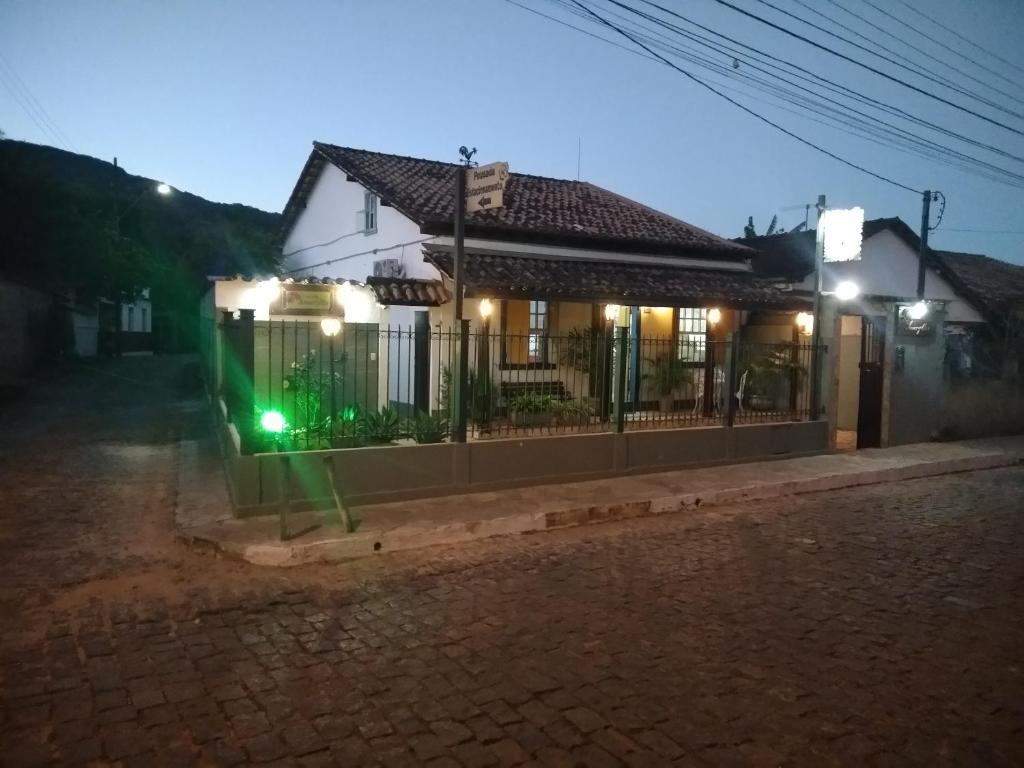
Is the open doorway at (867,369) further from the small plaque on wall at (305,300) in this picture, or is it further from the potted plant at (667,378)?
the small plaque on wall at (305,300)

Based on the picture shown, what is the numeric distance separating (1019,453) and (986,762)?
1301 centimetres

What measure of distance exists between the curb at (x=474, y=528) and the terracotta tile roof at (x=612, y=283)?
5188 millimetres

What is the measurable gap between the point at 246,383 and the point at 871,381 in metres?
11.7

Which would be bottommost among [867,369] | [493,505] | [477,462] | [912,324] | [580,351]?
[493,505]

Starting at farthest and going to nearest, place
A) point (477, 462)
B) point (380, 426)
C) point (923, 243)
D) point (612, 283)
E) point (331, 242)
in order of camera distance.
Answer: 1. point (923, 243)
2. point (331, 242)
3. point (612, 283)
4. point (477, 462)
5. point (380, 426)

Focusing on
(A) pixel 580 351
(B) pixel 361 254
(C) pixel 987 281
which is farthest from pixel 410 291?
(C) pixel 987 281

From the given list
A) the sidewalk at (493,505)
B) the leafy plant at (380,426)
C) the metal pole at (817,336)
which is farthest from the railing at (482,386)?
the sidewalk at (493,505)

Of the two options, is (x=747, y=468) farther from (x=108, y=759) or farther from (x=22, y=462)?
(x=22, y=462)

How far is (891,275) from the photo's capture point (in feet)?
81.7

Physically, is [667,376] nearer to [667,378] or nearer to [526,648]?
[667,378]

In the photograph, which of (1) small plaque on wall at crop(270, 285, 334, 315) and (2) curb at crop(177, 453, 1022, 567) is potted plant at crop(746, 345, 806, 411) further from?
(1) small plaque on wall at crop(270, 285, 334, 315)

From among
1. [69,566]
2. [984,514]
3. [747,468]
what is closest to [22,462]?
[69,566]

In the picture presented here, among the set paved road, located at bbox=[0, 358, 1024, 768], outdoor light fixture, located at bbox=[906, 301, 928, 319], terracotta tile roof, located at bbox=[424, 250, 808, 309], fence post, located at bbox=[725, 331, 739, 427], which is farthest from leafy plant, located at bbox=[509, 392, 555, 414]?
outdoor light fixture, located at bbox=[906, 301, 928, 319]

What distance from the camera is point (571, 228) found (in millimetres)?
16125
